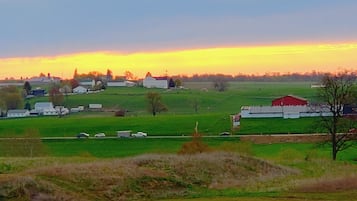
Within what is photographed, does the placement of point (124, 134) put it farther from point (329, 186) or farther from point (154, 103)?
point (329, 186)

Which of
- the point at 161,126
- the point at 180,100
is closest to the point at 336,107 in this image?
the point at 161,126

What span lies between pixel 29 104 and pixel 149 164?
138438 millimetres

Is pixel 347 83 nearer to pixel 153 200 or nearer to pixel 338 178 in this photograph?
pixel 338 178

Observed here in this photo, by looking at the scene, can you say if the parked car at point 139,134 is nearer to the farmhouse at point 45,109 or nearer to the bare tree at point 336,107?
the bare tree at point 336,107

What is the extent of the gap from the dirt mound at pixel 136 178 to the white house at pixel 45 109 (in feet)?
375

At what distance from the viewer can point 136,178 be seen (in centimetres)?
3603

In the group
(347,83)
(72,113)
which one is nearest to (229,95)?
(72,113)

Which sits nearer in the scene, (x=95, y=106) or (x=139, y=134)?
(x=139, y=134)

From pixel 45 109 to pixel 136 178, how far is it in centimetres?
12493

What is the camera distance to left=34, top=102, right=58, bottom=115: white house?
509 ft

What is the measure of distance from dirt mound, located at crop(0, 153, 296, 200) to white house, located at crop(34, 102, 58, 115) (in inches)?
4503

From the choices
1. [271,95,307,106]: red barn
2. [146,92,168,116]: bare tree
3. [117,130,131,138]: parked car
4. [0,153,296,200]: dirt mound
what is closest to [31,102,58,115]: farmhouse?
[146,92,168,116]: bare tree

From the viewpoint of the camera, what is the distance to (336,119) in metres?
60.0

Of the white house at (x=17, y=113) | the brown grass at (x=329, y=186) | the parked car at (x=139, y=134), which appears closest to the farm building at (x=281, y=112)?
the parked car at (x=139, y=134)
